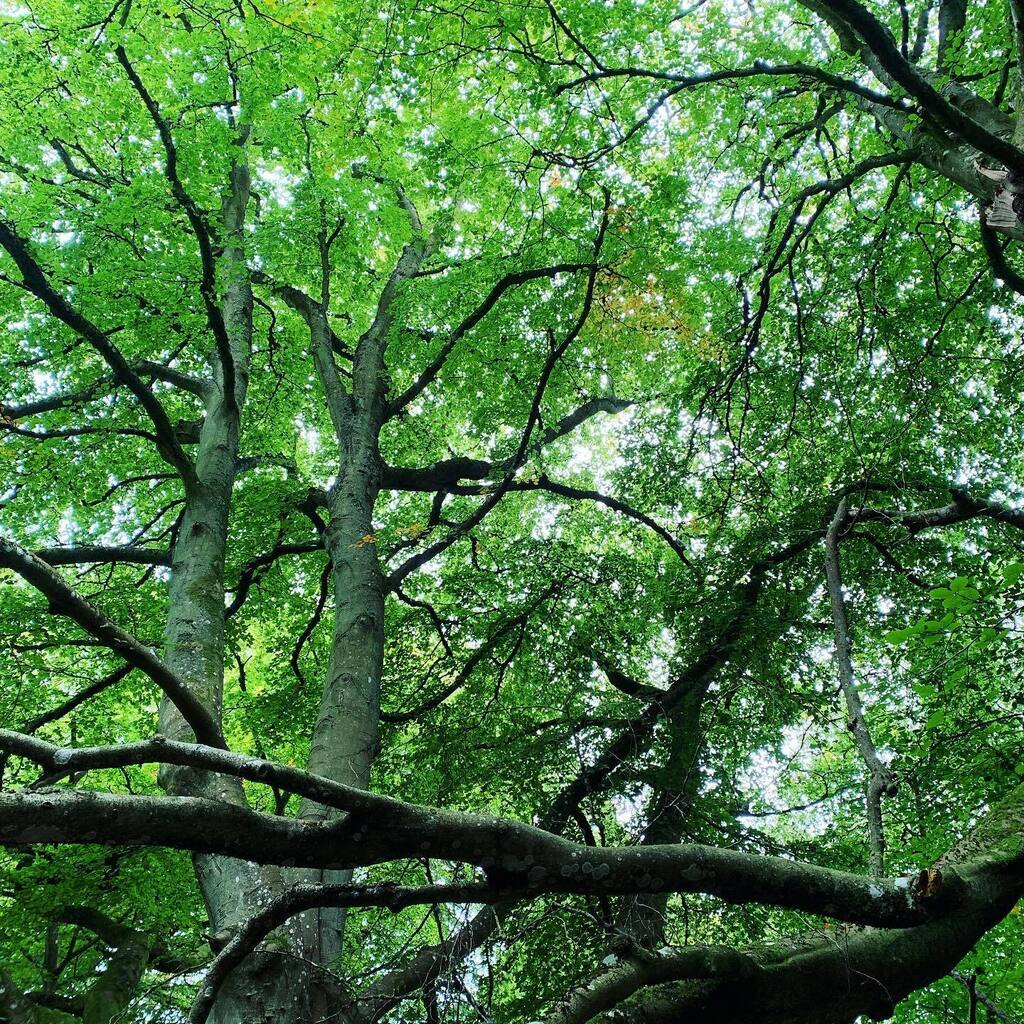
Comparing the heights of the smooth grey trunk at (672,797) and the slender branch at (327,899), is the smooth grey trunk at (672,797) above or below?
above

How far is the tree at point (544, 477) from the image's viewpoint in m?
3.90

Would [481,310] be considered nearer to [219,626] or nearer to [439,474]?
[439,474]

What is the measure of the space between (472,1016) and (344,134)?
6.47 meters

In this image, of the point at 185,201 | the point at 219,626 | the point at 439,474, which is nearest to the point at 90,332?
the point at 185,201

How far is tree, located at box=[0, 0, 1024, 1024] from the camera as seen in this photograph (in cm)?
390

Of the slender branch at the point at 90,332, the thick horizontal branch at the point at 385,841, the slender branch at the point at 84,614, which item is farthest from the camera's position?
the slender branch at the point at 90,332

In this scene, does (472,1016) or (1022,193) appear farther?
(472,1016)

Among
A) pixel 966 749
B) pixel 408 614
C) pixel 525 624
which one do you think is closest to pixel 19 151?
pixel 408 614

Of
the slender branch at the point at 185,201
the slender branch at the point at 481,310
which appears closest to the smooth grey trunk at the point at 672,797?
the slender branch at the point at 481,310

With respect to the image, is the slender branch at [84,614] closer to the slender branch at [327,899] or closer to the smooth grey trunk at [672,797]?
the slender branch at [327,899]

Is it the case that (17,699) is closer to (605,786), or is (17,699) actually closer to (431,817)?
(605,786)

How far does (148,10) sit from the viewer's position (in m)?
6.38

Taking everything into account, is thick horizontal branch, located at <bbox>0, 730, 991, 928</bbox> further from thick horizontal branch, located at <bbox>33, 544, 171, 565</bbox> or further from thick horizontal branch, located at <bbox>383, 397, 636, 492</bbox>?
thick horizontal branch, located at <bbox>383, 397, 636, 492</bbox>

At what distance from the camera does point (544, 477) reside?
23.6ft
